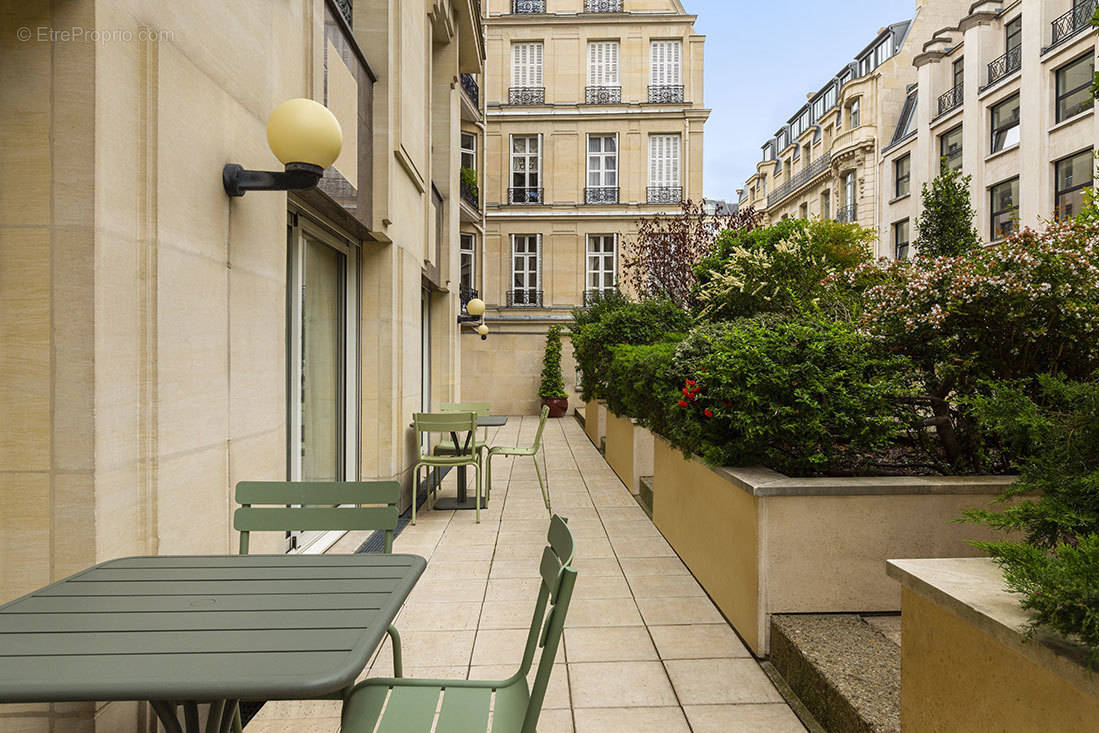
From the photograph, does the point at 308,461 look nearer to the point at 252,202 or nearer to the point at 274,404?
the point at 274,404

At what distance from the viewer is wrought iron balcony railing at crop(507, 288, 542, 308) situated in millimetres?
21188

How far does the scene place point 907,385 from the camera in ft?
13.1

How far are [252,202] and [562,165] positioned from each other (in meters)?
18.9

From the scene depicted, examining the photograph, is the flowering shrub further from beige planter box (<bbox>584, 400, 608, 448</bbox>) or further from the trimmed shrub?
beige planter box (<bbox>584, 400, 608, 448</bbox>)

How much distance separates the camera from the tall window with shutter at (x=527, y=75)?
21.5 m

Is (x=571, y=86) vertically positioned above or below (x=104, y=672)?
above

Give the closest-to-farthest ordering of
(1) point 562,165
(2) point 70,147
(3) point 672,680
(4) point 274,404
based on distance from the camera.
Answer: (2) point 70,147 < (3) point 672,680 < (4) point 274,404 < (1) point 562,165

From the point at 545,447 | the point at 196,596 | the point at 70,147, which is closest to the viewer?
the point at 196,596

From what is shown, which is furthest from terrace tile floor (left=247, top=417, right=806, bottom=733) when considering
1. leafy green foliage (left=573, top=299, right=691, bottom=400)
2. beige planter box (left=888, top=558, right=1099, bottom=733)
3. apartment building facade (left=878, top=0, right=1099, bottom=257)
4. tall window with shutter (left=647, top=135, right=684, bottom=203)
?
tall window with shutter (left=647, top=135, right=684, bottom=203)

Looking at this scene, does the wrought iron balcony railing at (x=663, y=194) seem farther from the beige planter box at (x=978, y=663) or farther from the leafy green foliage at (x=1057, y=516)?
the beige planter box at (x=978, y=663)

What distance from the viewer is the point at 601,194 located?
69.6 feet

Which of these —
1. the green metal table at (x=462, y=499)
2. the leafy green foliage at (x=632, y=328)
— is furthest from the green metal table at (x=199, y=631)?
the leafy green foliage at (x=632, y=328)

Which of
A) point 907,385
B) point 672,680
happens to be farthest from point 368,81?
point 672,680

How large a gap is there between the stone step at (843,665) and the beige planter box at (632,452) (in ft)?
14.9
